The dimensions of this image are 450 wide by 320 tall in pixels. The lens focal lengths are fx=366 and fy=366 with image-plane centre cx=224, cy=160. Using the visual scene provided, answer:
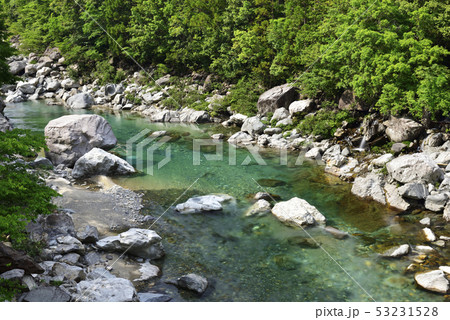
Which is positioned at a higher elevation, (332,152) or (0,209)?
(0,209)

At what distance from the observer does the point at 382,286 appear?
9.84 metres

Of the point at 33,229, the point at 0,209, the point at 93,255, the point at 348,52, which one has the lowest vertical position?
the point at 93,255

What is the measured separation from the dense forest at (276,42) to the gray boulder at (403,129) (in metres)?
0.82

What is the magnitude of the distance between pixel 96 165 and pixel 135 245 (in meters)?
8.23

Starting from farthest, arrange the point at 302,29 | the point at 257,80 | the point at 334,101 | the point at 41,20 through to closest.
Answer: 1. the point at 41,20
2. the point at 257,80
3. the point at 302,29
4. the point at 334,101

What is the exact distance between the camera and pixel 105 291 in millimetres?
8312

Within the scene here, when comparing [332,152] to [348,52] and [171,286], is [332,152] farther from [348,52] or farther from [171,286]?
[171,286]

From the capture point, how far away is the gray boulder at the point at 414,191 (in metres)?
14.4

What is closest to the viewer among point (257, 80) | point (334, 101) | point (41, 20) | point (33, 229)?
point (33, 229)

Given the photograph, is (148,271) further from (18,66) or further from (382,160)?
(18,66)

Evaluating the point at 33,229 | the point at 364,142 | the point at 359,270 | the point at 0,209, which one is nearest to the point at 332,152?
the point at 364,142

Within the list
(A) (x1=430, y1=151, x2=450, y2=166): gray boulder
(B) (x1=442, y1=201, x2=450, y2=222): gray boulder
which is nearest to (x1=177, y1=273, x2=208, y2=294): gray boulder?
(B) (x1=442, y1=201, x2=450, y2=222): gray boulder

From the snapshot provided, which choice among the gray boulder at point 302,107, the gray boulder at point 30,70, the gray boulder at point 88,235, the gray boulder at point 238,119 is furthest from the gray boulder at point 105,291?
the gray boulder at point 30,70
